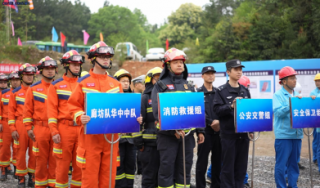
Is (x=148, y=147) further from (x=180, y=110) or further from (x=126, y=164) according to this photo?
(x=180, y=110)

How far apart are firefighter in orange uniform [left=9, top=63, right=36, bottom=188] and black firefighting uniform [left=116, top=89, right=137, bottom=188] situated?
2.42 m

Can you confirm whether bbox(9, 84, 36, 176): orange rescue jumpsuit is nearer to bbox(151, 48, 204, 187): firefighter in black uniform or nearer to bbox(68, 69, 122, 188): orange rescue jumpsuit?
bbox(68, 69, 122, 188): orange rescue jumpsuit

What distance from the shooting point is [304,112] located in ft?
20.7

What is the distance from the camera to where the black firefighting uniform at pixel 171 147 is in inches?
206

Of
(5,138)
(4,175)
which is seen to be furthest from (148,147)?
(5,138)

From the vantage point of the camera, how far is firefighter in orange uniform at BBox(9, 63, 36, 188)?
816cm

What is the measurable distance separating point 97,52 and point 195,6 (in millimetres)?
60705

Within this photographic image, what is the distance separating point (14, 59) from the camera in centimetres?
2881

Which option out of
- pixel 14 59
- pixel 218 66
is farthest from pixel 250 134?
pixel 14 59

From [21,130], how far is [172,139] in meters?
4.85

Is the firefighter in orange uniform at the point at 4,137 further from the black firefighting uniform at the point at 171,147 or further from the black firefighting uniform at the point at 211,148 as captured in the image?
the black firefighting uniform at the point at 171,147

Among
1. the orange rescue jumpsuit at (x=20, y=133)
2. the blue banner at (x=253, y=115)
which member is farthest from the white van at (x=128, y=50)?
the blue banner at (x=253, y=115)

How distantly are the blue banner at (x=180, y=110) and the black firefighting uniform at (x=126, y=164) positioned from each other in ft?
6.83

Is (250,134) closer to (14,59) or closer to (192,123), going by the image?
(192,123)
